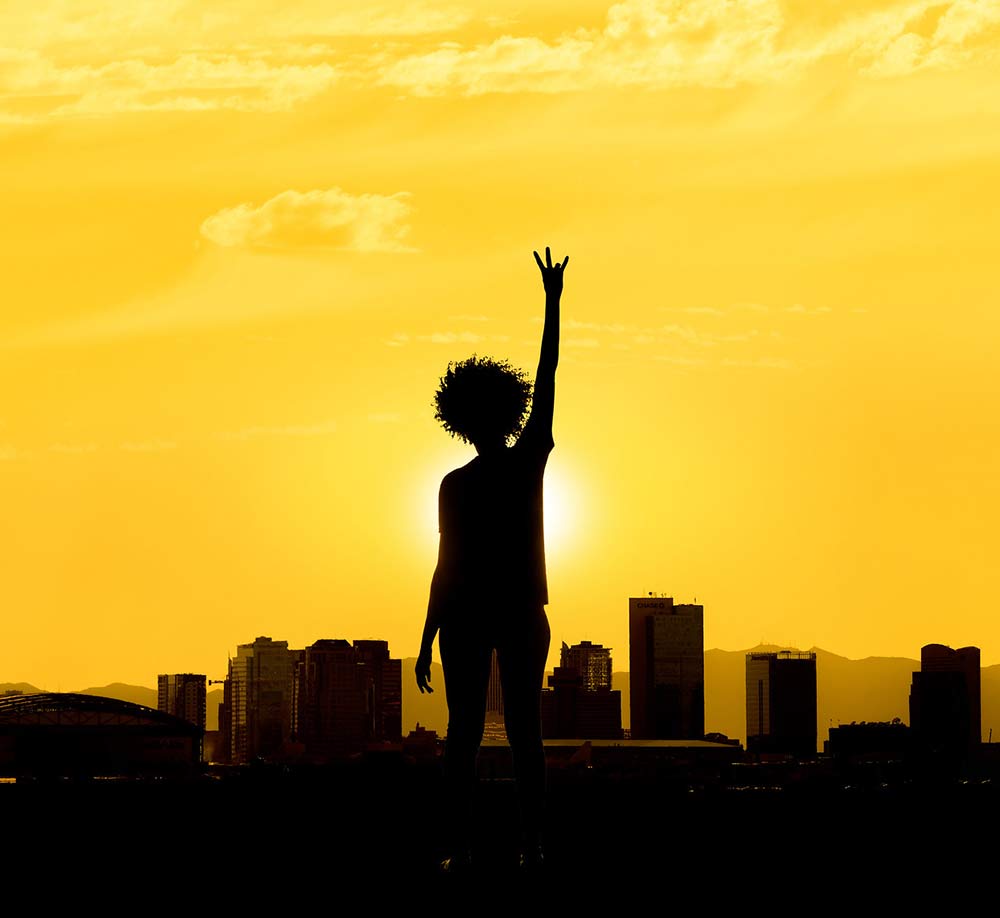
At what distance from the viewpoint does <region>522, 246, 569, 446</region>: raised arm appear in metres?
17.4

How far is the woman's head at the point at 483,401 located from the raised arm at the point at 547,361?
7.0 inches

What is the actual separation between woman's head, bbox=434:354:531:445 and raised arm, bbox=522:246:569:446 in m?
0.18

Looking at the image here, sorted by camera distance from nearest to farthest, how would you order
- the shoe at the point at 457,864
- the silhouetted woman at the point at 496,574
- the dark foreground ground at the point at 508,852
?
the dark foreground ground at the point at 508,852, the shoe at the point at 457,864, the silhouetted woman at the point at 496,574

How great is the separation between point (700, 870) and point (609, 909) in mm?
2494

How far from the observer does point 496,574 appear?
17078 millimetres

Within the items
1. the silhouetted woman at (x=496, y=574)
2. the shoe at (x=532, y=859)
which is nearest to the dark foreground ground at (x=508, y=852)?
the shoe at (x=532, y=859)

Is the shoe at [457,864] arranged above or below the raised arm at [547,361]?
below

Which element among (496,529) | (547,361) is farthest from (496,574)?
(547,361)

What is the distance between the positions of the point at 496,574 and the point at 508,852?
96.3 inches

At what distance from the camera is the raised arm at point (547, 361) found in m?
17.4

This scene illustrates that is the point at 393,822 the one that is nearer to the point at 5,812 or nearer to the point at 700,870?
the point at 5,812

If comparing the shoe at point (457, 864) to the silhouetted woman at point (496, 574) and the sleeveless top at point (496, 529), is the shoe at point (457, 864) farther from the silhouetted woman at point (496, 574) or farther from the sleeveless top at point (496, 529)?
the sleeveless top at point (496, 529)

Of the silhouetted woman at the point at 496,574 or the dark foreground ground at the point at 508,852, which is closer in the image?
the dark foreground ground at the point at 508,852

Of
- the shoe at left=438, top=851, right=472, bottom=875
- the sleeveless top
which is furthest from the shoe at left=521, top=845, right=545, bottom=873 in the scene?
the sleeveless top
